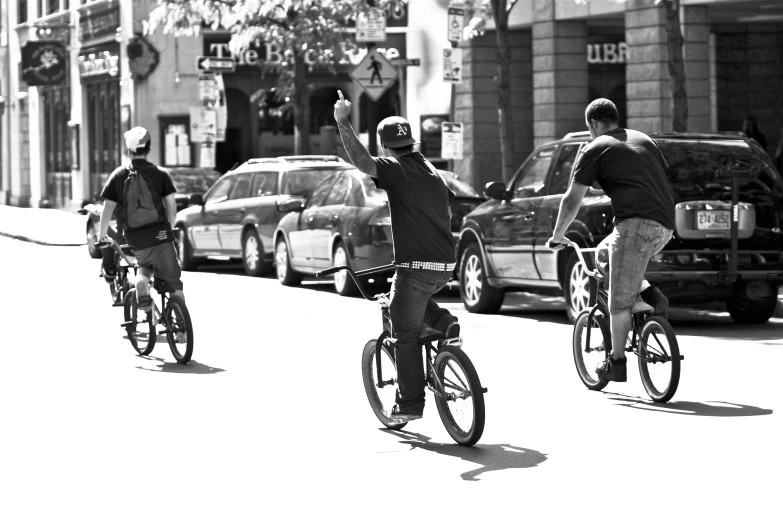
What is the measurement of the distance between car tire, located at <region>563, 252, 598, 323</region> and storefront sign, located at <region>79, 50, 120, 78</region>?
1260 inches

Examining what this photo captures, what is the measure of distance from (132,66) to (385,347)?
3543 cm

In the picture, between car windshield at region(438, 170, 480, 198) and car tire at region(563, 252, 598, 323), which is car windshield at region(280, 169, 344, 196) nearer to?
car windshield at region(438, 170, 480, 198)

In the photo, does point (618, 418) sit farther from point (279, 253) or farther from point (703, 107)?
point (703, 107)

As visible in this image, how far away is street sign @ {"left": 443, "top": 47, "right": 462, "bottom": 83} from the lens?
2500 cm

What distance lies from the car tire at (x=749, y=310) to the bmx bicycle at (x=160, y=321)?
17.4 ft

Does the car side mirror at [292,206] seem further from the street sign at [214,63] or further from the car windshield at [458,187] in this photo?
the street sign at [214,63]

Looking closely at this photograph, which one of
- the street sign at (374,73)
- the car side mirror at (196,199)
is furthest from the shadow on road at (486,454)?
the street sign at (374,73)

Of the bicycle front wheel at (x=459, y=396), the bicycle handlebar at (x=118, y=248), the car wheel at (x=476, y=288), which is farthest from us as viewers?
the car wheel at (x=476, y=288)

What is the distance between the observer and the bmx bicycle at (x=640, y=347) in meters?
9.87

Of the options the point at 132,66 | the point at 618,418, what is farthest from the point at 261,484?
the point at 132,66

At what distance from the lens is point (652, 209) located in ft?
33.1

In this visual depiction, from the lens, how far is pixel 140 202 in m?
13.0

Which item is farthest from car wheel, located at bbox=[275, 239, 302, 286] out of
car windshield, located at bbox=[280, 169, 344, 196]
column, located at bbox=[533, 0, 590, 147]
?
column, located at bbox=[533, 0, 590, 147]

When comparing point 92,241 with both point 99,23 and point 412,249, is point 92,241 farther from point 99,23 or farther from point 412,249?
point 412,249
